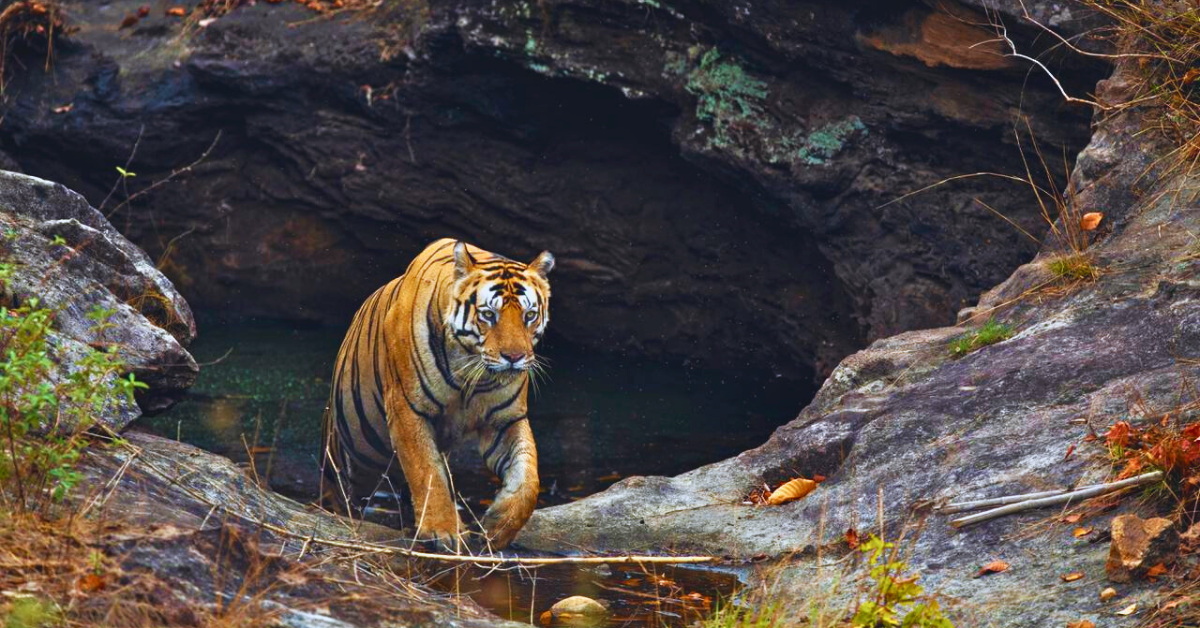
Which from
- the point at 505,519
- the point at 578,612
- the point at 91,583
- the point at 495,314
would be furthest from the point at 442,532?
the point at 91,583

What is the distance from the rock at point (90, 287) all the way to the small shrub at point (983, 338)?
10.3ft

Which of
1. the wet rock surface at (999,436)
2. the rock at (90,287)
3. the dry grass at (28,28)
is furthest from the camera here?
the dry grass at (28,28)

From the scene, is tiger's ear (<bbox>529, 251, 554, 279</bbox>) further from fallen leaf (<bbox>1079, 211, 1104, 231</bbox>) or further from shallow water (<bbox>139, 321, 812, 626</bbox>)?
fallen leaf (<bbox>1079, 211, 1104, 231</bbox>)

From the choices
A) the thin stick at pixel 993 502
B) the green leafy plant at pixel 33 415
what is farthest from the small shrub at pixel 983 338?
the green leafy plant at pixel 33 415

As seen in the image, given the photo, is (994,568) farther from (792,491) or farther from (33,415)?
(33,415)

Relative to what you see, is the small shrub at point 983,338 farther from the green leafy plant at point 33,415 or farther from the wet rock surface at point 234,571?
the green leafy plant at point 33,415

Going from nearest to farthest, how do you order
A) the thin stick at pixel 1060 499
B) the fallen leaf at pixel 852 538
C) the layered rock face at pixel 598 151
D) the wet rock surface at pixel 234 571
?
the wet rock surface at pixel 234 571, the thin stick at pixel 1060 499, the fallen leaf at pixel 852 538, the layered rock face at pixel 598 151

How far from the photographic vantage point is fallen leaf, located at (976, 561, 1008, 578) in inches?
156

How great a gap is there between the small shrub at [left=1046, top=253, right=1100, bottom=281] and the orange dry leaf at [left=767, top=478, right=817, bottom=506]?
4.85 ft

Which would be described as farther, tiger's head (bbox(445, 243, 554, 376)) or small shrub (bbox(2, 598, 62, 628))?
tiger's head (bbox(445, 243, 554, 376))

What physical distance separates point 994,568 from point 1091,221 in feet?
8.42

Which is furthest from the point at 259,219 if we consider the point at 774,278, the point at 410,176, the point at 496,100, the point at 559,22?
the point at 774,278

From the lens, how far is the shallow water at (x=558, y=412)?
25.1ft

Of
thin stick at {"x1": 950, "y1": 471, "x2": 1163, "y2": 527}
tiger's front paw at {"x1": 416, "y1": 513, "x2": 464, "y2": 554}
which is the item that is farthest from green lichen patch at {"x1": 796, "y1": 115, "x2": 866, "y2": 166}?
thin stick at {"x1": 950, "y1": 471, "x2": 1163, "y2": 527}
